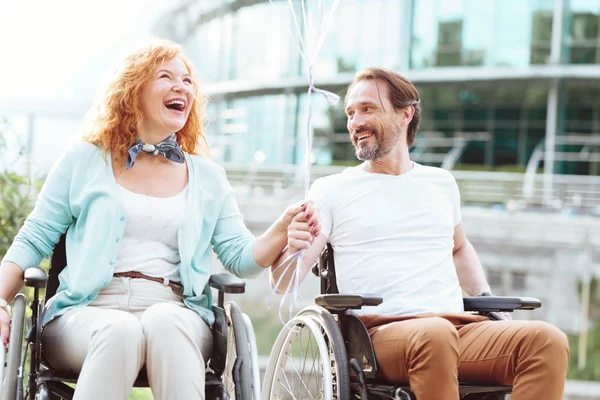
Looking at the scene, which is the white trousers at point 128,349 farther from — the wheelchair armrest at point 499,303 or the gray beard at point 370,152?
the wheelchair armrest at point 499,303

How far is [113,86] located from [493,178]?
17.8m

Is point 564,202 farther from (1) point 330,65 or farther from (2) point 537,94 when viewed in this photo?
(1) point 330,65

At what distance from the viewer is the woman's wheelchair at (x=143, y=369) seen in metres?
2.60

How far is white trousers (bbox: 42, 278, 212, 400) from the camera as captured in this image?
2457 millimetres

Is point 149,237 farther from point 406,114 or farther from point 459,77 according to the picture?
point 459,77

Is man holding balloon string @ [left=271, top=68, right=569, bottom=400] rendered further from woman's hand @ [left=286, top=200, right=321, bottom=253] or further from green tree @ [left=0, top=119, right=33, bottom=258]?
green tree @ [left=0, top=119, right=33, bottom=258]

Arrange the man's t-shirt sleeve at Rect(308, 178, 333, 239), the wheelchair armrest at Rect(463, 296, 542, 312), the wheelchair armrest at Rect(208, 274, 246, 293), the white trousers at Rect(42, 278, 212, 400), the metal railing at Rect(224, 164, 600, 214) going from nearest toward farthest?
1. the white trousers at Rect(42, 278, 212, 400)
2. the wheelchair armrest at Rect(208, 274, 246, 293)
3. the wheelchair armrest at Rect(463, 296, 542, 312)
4. the man's t-shirt sleeve at Rect(308, 178, 333, 239)
5. the metal railing at Rect(224, 164, 600, 214)

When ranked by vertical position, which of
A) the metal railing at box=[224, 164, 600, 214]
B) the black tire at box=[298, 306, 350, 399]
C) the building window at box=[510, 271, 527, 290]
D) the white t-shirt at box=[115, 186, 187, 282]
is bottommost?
the building window at box=[510, 271, 527, 290]

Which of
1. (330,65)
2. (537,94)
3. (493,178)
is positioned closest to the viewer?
(493,178)

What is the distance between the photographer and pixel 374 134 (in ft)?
10.9

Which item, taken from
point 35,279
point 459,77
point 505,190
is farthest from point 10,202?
point 459,77

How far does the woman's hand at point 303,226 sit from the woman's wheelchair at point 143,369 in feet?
0.68

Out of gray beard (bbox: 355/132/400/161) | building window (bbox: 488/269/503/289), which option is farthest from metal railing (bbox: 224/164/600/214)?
gray beard (bbox: 355/132/400/161)

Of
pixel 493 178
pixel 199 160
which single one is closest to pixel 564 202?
pixel 493 178
